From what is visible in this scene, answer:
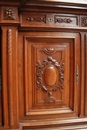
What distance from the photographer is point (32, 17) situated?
951 mm

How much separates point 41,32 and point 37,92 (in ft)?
1.09

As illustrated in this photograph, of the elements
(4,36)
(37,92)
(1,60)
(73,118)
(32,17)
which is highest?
(32,17)

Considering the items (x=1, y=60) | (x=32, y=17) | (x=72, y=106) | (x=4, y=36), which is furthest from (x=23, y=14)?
(x=72, y=106)

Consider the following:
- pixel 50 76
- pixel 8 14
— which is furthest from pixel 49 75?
pixel 8 14

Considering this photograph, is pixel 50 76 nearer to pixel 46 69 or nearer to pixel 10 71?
pixel 46 69

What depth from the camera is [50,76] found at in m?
0.98

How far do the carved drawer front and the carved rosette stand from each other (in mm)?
189

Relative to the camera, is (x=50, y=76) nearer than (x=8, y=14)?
No

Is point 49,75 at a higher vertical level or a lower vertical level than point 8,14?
lower

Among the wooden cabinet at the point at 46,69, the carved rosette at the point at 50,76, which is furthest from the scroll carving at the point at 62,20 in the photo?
the carved rosette at the point at 50,76

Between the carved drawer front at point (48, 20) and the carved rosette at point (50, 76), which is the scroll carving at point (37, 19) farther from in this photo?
the carved rosette at point (50, 76)

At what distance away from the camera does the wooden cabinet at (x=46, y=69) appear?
900mm

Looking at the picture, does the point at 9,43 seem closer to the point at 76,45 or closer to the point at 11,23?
the point at 11,23

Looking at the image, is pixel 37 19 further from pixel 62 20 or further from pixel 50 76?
pixel 50 76
